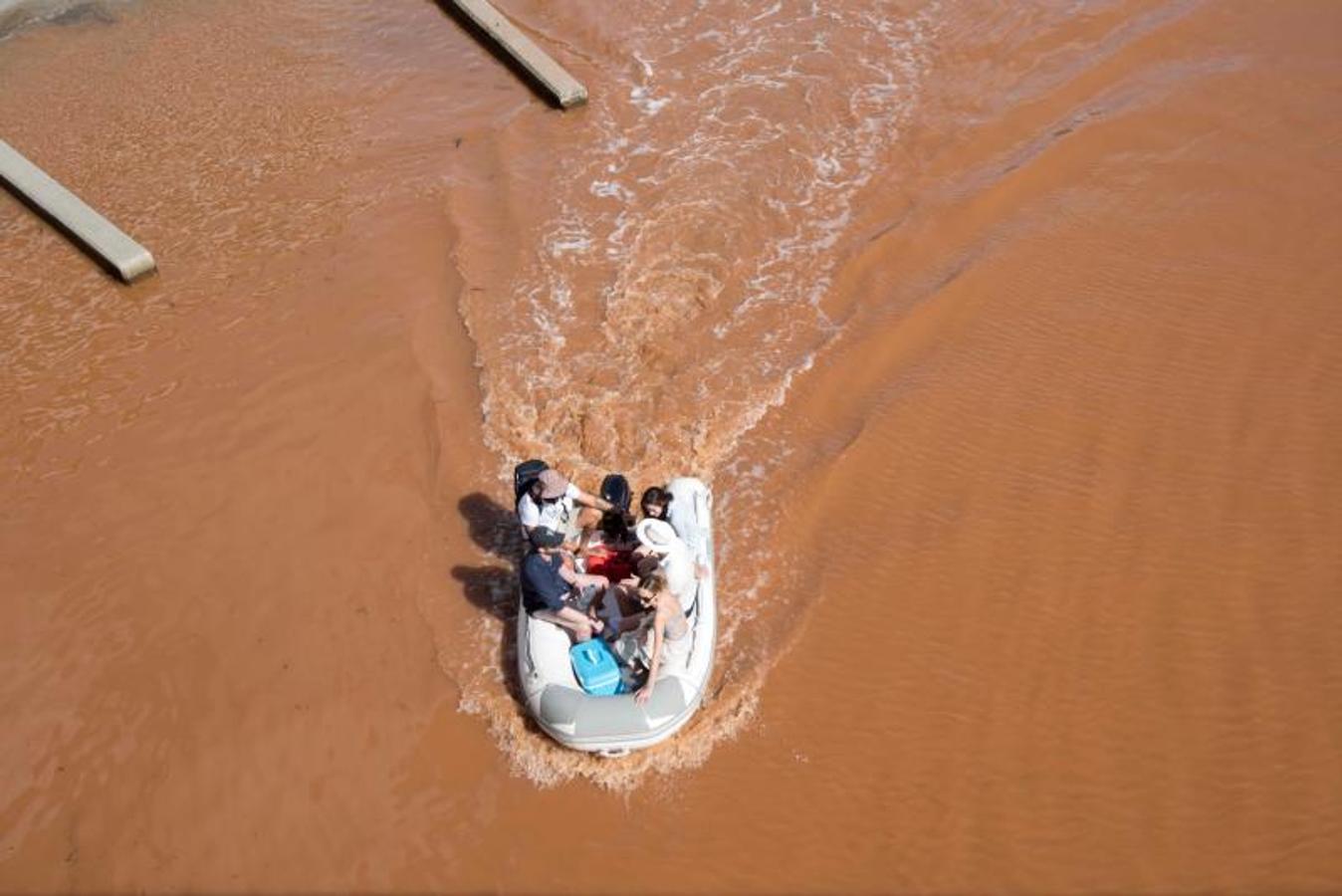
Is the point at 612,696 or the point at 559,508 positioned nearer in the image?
the point at 612,696

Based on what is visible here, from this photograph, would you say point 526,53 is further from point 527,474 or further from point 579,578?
point 579,578

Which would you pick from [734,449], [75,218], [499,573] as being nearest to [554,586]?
[499,573]

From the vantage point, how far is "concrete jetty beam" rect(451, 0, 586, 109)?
1206 cm

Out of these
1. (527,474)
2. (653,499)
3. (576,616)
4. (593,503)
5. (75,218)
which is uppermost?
(653,499)

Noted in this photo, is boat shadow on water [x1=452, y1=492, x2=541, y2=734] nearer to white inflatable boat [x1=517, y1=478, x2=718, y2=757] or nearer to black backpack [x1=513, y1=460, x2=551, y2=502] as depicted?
white inflatable boat [x1=517, y1=478, x2=718, y2=757]

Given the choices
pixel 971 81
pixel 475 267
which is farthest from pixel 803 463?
pixel 971 81

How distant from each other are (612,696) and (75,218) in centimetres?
889

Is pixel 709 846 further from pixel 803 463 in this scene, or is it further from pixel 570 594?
pixel 803 463

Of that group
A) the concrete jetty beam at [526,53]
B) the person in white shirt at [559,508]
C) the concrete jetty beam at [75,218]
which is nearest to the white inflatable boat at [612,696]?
the person in white shirt at [559,508]

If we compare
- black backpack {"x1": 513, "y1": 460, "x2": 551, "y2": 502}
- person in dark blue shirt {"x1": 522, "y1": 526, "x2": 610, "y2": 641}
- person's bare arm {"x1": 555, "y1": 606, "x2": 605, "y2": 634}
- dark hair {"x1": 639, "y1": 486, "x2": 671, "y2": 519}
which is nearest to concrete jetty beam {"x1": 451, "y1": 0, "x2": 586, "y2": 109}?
black backpack {"x1": 513, "y1": 460, "x2": 551, "y2": 502}

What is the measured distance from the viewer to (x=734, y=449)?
8141 mm

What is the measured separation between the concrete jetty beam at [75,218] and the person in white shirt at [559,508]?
20.2 feet

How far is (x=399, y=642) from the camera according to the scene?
23.4 feet

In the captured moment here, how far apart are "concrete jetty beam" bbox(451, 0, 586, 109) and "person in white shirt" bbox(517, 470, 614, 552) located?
6894 millimetres
